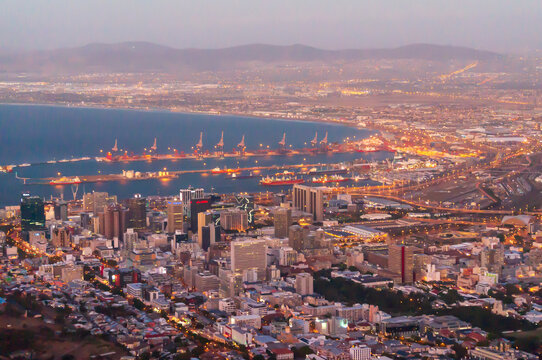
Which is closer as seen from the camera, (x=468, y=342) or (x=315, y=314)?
(x=468, y=342)

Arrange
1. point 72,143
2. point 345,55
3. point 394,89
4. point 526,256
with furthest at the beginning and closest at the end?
1. point 345,55
2. point 394,89
3. point 72,143
4. point 526,256

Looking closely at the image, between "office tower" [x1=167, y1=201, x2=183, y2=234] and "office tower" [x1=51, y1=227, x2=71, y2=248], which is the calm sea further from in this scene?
"office tower" [x1=51, y1=227, x2=71, y2=248]

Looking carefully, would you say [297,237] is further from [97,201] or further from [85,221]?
[97,201]

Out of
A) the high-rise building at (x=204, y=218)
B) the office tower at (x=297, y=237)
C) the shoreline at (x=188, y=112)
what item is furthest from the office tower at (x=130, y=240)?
the shoreline at (x=188, y=112)

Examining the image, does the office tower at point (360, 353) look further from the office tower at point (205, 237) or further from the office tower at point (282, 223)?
the office tower at point (282, 223)

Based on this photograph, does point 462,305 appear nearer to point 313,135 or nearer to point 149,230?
point 149,230

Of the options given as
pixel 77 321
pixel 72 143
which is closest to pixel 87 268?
pixel 77 321
